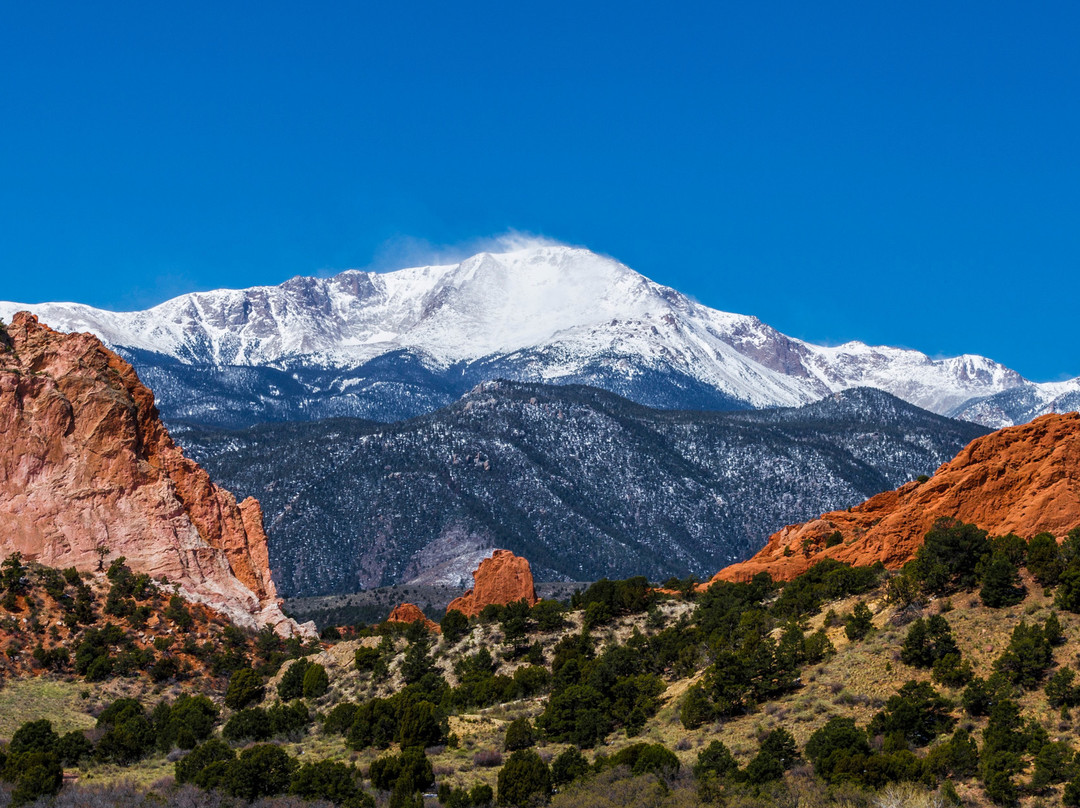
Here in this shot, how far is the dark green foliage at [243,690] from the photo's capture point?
70125 millimetres

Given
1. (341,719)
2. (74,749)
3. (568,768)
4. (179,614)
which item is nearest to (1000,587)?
(568,768)

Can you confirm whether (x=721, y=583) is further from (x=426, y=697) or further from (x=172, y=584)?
(x=172, y=584)

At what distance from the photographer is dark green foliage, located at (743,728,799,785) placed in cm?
4506

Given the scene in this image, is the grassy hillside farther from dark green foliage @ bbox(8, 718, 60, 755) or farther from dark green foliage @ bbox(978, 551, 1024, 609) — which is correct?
A: dark green foliage @ bbox(8, 718, 60, 755)

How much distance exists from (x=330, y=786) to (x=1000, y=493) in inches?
1575

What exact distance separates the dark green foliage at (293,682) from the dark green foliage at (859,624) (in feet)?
110

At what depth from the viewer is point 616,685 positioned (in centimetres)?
6053

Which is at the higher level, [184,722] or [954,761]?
[184,722]

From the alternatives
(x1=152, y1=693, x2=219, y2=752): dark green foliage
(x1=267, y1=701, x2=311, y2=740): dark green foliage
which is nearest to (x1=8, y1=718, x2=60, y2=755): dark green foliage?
(x1=152, y1=693, x2=219, y2=752): dark green foliage

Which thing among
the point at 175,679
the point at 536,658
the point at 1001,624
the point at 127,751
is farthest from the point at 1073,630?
the point at 175,679

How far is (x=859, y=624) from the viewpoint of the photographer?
185ft

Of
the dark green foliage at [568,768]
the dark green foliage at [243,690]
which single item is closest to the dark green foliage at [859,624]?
the dark green foliage at [568,768]

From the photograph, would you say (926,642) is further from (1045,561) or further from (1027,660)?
(1045,561)

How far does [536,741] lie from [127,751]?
66.4ft
